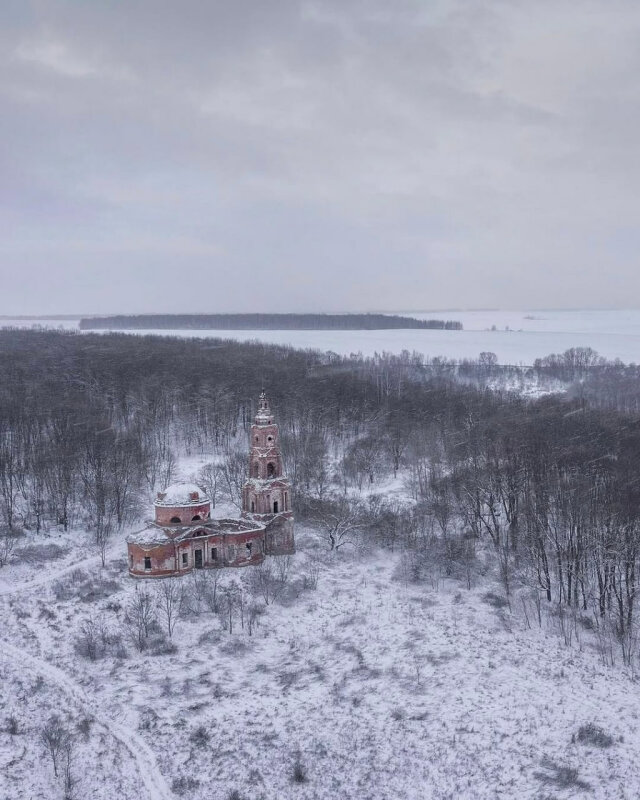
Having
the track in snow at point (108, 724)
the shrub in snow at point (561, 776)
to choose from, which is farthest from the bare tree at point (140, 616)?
the shrub in snow at point (561, 776)

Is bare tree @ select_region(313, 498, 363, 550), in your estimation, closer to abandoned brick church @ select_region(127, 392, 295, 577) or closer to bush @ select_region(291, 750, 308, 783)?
abandoned brick church @ select_region(127, 392, 295, 577)

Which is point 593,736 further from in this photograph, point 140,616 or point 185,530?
point 185,530

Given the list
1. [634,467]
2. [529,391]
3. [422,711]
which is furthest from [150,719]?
[529,391]

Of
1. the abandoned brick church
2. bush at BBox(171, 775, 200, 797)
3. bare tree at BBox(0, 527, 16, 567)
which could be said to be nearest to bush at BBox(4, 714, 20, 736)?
bush at BBox(171, 775, 200, 797)

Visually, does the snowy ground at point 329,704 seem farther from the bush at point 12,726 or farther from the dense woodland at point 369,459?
the dense woodland at point 369,459

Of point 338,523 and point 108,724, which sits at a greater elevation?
point 338,523

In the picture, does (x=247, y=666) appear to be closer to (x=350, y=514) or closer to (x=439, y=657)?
(x=439, y=657)

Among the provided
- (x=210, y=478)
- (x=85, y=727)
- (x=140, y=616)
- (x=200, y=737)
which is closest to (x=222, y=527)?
(x=140, y=616)
